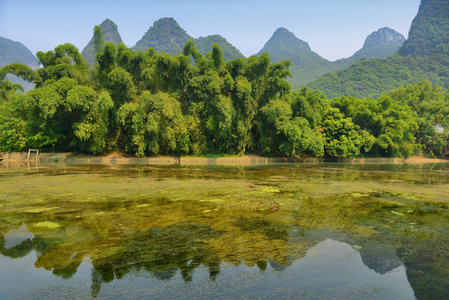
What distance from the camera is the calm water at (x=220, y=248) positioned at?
3258mm

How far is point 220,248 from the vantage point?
438cm

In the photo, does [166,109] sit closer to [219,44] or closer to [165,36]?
[219,44]

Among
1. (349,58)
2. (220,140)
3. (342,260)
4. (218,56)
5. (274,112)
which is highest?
(349,58)

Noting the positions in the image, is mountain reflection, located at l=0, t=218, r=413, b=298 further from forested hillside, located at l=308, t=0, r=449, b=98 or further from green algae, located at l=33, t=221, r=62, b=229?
forested hillside, located at l=308, t=0, r=449, b=98

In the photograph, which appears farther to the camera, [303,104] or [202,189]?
[303,104]

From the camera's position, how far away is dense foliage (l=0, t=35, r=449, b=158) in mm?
24375

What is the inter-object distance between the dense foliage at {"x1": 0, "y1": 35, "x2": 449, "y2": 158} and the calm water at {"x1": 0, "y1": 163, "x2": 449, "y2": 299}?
17.4 m

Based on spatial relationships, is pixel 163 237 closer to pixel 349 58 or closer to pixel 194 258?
pixel 194 258

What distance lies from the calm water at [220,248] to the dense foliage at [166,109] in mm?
17404

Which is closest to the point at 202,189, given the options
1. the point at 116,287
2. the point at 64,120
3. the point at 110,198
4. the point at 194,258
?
the point at 110,198

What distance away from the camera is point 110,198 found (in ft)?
26.6

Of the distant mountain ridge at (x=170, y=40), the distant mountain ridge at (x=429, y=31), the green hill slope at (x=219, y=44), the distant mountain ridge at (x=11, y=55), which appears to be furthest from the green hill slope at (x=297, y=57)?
the distant mountain ridge at (x=11, y=55)

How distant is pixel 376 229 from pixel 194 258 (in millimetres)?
3607

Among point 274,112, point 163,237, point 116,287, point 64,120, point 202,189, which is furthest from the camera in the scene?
point 274,112
